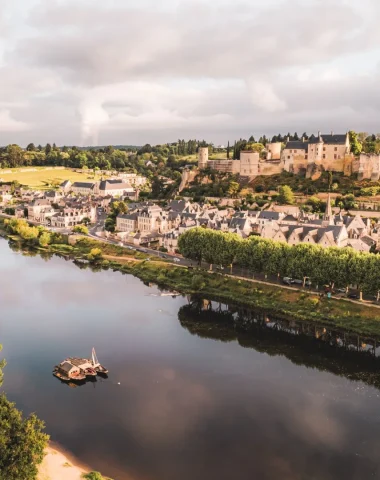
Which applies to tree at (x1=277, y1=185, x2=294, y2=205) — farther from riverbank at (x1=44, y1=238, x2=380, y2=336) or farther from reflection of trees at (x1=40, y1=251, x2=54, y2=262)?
reflection of trees at (x1=40, y1=251, x2=54, y2=262)

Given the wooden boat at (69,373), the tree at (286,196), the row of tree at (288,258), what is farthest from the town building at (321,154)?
the wooden boat at (69,373)

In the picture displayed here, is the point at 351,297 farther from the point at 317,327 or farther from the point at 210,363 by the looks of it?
the point at 210,363

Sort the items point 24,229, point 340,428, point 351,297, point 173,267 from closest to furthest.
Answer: point 340,428 < point 351,297 < point 173,267 < point 24,229

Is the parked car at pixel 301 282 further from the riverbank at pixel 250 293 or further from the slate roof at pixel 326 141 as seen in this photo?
the slate roof at pixel 326 141

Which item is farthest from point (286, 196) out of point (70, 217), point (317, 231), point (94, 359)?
point (94, 359)

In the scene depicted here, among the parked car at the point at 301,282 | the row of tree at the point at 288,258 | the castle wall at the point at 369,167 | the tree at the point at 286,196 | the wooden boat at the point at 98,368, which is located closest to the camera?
the wooden boat at the point at 98,368

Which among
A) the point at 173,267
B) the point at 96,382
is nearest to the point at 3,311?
the point at 96,382

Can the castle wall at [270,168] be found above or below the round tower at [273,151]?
below
